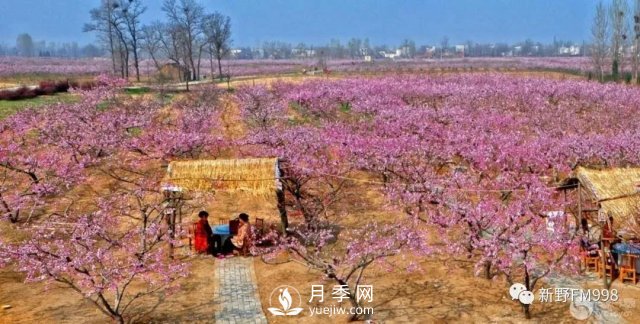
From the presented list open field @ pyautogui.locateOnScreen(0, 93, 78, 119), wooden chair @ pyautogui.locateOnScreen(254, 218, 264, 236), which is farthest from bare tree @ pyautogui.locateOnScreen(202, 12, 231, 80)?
wooden chair @ pyautogui.locateOnScreen(254, 218, 264, 236)

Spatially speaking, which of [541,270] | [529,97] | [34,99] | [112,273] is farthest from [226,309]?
[34,99]

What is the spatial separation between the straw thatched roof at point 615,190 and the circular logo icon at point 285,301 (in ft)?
23.6

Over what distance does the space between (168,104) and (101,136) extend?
638 inches

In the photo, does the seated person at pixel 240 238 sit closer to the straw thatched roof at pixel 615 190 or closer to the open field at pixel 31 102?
the straw thatched roof at pixel 615 190

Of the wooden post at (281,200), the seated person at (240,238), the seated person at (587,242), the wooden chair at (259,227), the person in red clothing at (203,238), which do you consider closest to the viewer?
the seated person at (587,242)

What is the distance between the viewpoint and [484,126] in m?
28.0

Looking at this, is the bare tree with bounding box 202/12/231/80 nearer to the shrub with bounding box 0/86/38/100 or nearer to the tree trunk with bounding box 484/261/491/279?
the shrub with bounding box 0/86/38/100

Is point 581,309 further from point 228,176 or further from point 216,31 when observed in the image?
point 216,31

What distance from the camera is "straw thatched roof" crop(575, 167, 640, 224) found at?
1358 centimetres

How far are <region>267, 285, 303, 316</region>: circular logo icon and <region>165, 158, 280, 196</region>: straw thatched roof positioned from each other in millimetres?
3283

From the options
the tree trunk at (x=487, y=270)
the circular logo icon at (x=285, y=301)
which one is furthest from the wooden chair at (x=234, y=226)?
the tree trunk at (x=487, y=270)

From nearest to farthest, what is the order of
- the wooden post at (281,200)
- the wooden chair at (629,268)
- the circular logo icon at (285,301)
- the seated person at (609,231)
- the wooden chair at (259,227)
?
the circular logo icon at (285,301), the wooden chair at (629,268), the seated person at (609,231), the wooden post at (281,200), the wooden chair at (259,227)

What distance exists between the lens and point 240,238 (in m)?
16.2

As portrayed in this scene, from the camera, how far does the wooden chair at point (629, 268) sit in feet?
45.1
